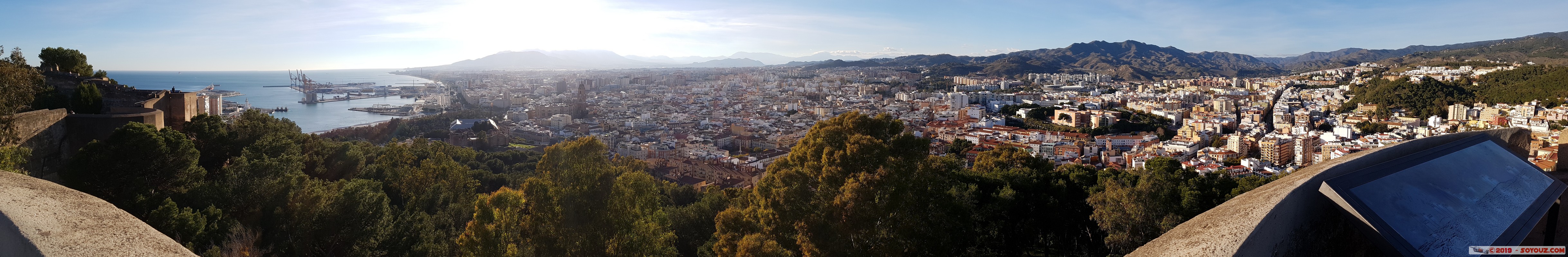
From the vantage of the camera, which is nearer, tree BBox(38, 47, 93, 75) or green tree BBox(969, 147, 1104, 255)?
green tree BBox(969, 147, 1104, 255)

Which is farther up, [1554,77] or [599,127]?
[1554,77]

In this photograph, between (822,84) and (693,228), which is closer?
(693,228)

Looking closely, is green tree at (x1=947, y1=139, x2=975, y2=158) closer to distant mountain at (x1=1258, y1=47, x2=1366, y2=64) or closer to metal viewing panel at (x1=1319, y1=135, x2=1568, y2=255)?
metal viewing panel at (x1=1319, y1=135, x2=1568, y2=255)

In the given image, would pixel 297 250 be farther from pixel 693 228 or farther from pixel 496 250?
pixel 693 228

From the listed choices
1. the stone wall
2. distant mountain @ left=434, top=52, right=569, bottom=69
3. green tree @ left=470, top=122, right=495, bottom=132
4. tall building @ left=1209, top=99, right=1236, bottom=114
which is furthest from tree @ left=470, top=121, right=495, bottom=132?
distant mountain @ left=434, top=52, right=569, bottom=69

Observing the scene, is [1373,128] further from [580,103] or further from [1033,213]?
[580,103]

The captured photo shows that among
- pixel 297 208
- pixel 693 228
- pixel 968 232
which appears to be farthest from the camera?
pixel 693 228

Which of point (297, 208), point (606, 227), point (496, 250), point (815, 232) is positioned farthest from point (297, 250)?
point (815, 232)
